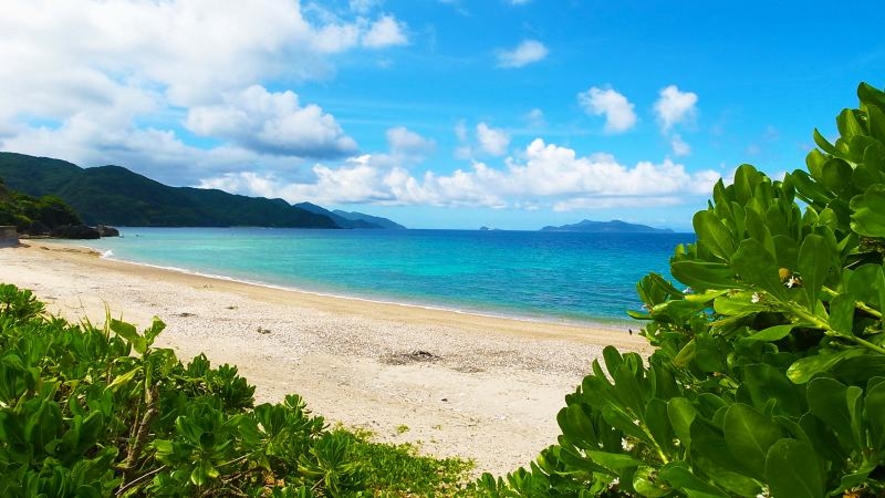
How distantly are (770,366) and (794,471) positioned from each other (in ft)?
0.80

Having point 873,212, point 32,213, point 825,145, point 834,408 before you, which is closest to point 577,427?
point 834,408

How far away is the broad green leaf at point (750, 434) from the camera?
68cm

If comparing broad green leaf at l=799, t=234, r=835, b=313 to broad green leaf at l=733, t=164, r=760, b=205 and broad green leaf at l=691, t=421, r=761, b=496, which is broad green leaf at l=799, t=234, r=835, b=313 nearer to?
broad green leaf at l=691, t=421, r=761, b=496

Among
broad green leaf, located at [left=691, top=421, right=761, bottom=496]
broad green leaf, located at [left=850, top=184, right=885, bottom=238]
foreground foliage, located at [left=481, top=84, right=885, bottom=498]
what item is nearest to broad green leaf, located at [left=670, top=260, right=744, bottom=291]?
foreground foliage, located at [left=481, top=84, right=885, bottom=498]

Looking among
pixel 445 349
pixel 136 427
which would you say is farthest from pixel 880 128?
pixel 445 349

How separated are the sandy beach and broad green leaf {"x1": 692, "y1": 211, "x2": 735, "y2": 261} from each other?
10.6 feet

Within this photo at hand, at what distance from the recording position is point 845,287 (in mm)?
909

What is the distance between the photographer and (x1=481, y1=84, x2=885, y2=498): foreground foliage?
718mm

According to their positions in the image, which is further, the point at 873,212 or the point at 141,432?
the point at 141,432

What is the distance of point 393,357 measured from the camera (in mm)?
12055

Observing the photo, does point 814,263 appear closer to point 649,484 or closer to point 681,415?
point 681,415

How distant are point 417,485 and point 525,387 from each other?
615cm

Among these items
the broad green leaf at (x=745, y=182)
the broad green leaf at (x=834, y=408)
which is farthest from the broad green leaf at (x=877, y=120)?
the broad green leaf at (x=834, y=408)

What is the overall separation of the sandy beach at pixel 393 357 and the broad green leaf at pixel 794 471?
3371mm
